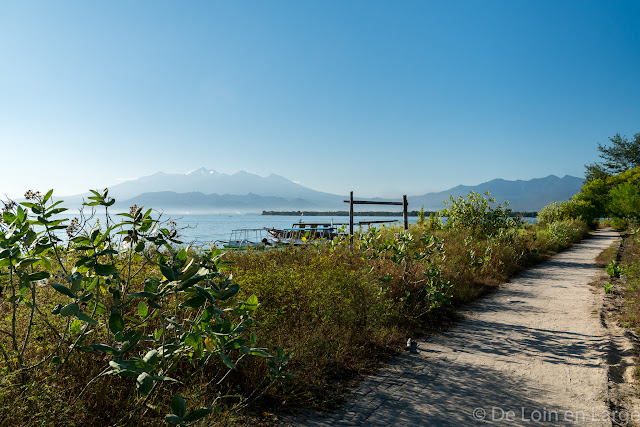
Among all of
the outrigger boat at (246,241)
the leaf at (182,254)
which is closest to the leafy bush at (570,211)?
the outrigger boat at (246,241)

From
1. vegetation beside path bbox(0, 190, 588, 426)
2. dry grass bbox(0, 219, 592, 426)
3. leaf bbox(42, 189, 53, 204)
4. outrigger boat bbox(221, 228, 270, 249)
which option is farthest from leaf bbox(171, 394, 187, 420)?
outrigger boat bbox(221, 228, 270, 249)

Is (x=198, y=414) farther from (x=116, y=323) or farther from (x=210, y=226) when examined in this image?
(x=210, y=226)

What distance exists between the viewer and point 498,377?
3.90 metres

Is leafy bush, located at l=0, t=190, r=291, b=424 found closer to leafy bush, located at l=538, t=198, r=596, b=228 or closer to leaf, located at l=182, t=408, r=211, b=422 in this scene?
leaf, located at l=182, t=408, r=211, b=422

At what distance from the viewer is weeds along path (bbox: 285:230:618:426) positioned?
123 inches

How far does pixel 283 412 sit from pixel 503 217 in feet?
37.8

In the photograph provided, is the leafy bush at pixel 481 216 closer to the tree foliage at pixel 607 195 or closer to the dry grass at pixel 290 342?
the dry grass at pixel 290 342

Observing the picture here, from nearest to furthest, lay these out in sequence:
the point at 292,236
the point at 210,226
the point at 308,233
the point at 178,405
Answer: the point at 178,405, the point at 308,233, the point at 292,236, the point at 210,226

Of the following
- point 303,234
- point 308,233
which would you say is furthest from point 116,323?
point 303,234

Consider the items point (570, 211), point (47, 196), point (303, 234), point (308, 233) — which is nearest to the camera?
point (47, 196)

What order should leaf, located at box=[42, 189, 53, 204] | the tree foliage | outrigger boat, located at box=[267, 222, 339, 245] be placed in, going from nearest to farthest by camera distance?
leaf, located at box=[42, 189, 53, 204] → outrigger boat, located at box=[267, 222, 339, 245] → the tree foliage

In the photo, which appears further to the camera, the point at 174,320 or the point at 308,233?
the point at 308,233

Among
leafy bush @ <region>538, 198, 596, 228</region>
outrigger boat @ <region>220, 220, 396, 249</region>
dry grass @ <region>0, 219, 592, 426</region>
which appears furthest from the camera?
leafy bush @ <region>538, 198, 596, 228</region>

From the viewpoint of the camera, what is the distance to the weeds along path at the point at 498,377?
3.13 meters
